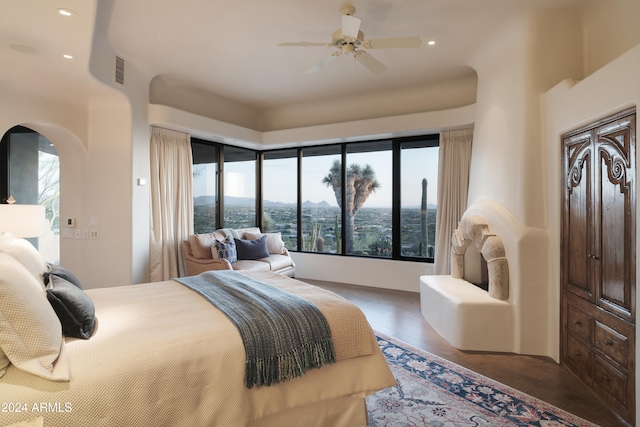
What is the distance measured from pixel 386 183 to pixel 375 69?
2382mm

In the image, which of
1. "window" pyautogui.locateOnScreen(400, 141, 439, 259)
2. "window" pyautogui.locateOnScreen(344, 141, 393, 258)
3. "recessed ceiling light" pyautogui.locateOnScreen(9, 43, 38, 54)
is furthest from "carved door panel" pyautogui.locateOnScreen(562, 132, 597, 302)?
"recessed ceiling light" pyautogui.locateOnScreen(9, 43, 38, 54)

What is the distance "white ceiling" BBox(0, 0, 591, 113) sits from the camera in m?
2.73

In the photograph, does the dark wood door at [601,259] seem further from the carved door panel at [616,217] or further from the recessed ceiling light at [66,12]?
the recessed ceiling light at [66,12]

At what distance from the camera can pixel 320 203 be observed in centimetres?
615

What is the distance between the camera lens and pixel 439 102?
195 inches

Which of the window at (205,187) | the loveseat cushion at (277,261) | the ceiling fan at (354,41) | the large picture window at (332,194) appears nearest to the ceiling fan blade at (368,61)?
the ceiling fan at (354,41)

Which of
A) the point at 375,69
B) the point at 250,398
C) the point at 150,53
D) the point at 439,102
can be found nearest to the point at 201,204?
the point at 150,53

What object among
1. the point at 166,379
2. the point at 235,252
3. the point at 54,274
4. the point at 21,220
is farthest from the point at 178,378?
the point at 235,252

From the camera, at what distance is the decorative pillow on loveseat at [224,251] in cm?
471

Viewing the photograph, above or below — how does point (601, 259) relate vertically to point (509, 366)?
above

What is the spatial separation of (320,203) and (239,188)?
58.4 inches

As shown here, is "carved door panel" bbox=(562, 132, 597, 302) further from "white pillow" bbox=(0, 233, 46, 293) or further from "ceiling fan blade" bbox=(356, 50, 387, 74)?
"white pillow" bbox=(0, 233, 46, 293)

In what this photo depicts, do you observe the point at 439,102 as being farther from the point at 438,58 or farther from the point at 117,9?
the point at 117,9

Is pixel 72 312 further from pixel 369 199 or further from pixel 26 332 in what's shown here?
pixel 369 199
